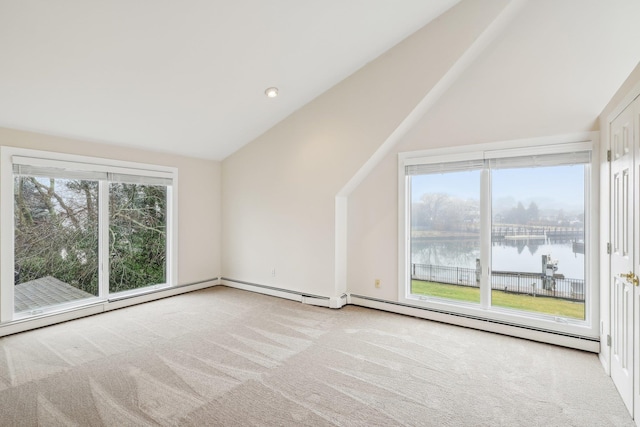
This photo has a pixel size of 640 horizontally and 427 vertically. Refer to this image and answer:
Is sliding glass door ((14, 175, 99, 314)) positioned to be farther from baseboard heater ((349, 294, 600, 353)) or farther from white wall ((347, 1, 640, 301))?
white wall ((347, 1, 640, 301))

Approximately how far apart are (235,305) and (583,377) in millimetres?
3770

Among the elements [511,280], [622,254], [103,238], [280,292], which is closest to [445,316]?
[511,280]

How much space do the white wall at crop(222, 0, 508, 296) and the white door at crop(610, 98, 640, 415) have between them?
148 cm

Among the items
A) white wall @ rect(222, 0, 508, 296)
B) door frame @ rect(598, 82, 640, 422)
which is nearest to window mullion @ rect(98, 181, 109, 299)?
white wall @ rect(222, 0, 508, 296)

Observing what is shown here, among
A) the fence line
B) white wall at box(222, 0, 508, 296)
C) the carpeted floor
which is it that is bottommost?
A: the carpeted floor

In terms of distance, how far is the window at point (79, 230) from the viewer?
352 centimetres

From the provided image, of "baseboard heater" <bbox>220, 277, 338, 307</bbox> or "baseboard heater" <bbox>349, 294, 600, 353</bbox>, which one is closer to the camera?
"baseboard heater" <bbox>349, 294, 600, 353</bbox>

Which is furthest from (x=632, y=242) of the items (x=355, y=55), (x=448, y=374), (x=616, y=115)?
(x=355, y=55)

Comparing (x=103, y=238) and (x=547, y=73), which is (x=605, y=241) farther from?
(x=103, y=238)

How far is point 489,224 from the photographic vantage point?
11.9 ft

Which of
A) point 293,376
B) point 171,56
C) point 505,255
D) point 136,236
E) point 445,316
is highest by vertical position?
point 171,56

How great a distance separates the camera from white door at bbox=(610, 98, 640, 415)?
2.19 meters

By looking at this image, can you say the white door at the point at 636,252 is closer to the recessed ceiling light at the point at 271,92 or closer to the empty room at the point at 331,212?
the empty room at the point at 331,212

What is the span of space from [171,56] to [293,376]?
10.00ft
